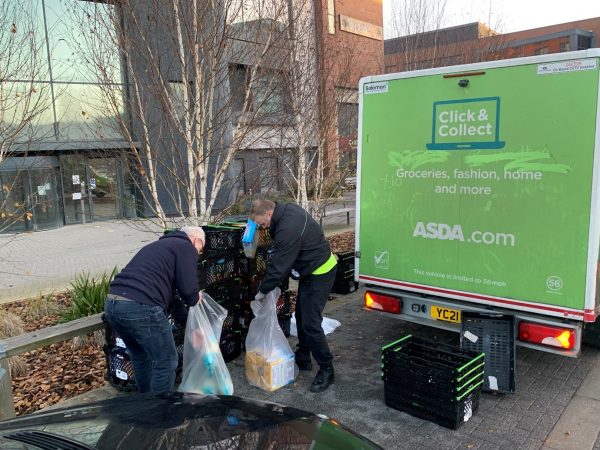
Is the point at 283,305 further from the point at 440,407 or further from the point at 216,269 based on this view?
the point at 440,407

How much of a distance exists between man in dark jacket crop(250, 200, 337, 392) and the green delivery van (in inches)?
34.3

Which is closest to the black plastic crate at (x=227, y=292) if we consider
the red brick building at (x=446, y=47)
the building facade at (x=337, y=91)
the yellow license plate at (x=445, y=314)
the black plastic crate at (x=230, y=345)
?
the black plastic crate at (x=230, y=345)

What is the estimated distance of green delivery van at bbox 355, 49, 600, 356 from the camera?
12.7 feet

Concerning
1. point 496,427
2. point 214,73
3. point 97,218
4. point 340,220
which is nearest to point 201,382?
point 496,427

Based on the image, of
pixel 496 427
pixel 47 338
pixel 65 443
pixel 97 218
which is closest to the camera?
pixel 65 443

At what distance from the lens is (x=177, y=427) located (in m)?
2.21

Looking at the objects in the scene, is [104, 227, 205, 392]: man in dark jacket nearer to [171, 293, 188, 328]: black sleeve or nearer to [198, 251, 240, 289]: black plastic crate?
[171, 293, 188, 328]: black sleeve

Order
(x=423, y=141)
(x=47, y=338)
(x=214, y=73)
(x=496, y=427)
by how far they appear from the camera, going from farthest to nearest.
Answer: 1. (x=214, y=73)
2. (x=423, y=141)
3. (x=47, y=338)
4. (x=496, y=427)

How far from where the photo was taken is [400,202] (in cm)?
491

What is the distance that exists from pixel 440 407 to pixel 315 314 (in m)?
1.31

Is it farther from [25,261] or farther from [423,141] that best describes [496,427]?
[25,261]

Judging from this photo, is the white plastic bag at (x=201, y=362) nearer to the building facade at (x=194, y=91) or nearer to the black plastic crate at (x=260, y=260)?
the black plastic crate at (x=260, y=260)

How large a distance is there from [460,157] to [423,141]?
1.32 ft

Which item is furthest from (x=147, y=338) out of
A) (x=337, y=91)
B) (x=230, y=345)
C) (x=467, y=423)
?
Answer: (x=337, y=91)
